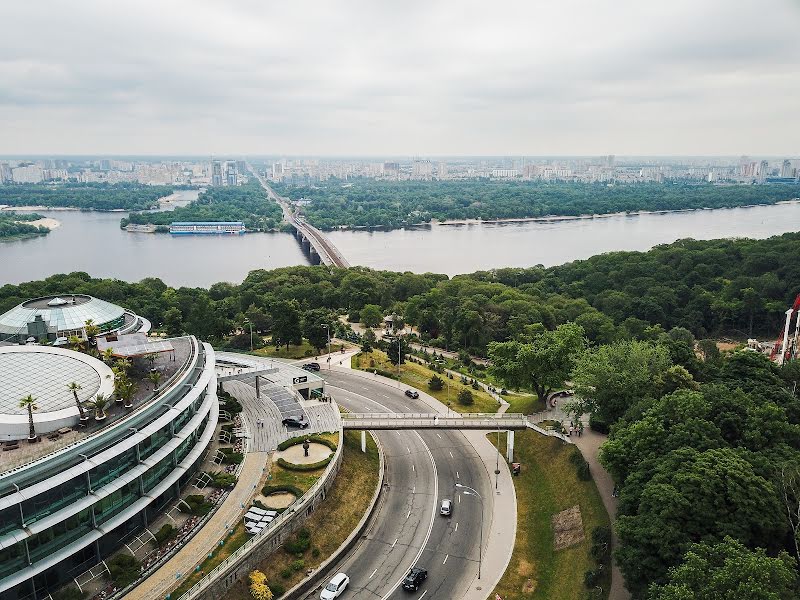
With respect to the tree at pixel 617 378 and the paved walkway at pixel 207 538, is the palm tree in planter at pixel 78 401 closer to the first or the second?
the paved walkway at pixel 207 538

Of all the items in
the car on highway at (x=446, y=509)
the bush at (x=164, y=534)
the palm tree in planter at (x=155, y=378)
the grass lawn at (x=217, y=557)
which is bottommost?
the car on highway at (x=446, y=509)

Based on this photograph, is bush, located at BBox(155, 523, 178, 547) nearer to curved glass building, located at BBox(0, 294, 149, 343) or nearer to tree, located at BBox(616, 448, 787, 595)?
tree, located at BBox(616, 448, 787, 595)

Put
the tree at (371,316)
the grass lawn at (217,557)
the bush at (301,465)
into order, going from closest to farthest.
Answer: the grass lawn at (217,557) → the bush at (301,465) → the tree at (371,316)

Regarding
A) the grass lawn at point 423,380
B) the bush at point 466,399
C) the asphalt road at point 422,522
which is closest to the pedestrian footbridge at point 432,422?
the asphalt road at point 422,522

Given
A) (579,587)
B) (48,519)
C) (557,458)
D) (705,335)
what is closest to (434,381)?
(557,458)

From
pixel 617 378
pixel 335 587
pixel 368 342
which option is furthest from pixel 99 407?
pixel 368 342
